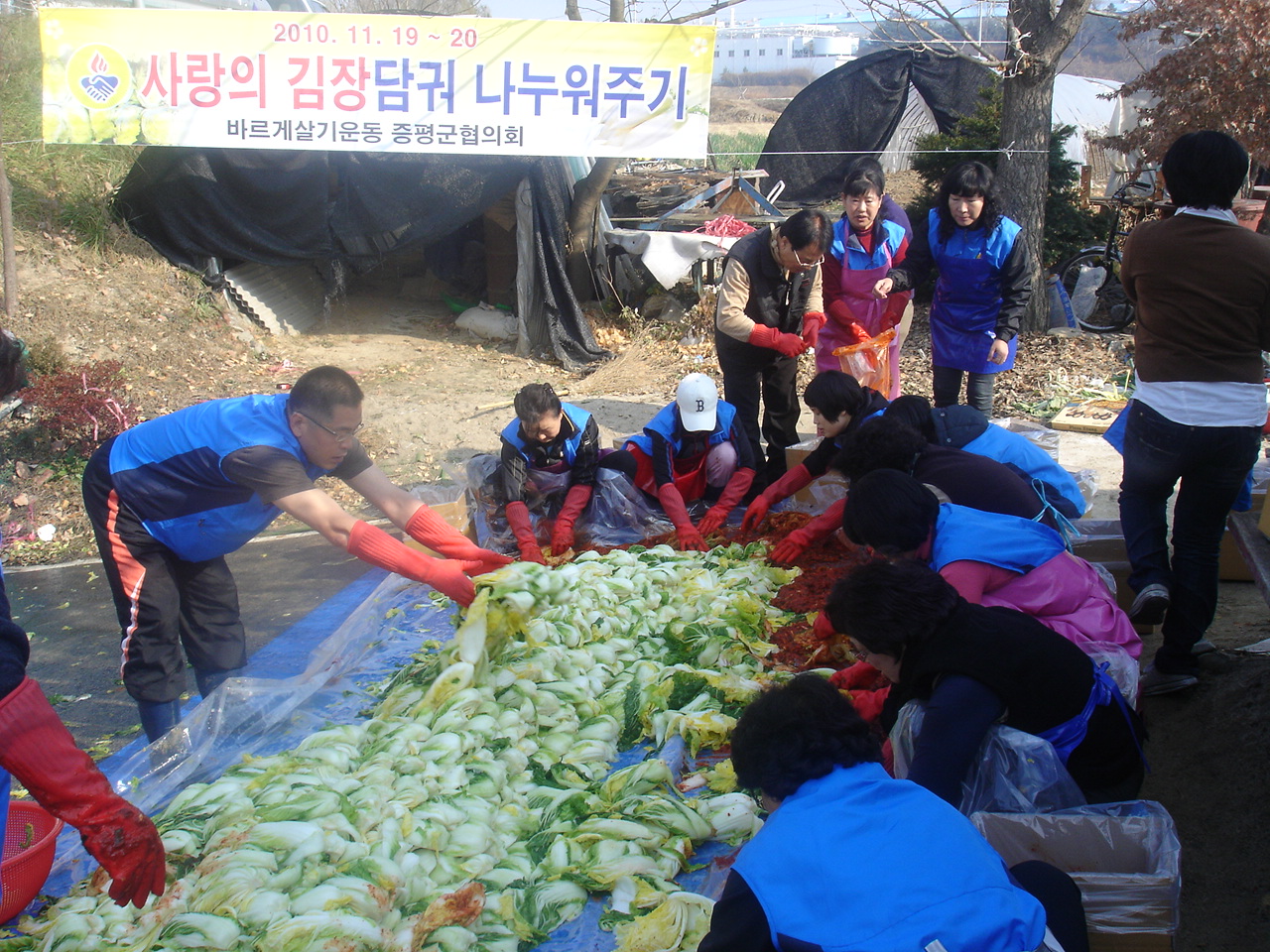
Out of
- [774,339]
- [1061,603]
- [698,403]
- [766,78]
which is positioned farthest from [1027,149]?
[766,78]

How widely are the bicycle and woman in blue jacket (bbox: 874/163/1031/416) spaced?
4354 mm

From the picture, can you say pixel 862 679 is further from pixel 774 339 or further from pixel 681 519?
pixel 774 339

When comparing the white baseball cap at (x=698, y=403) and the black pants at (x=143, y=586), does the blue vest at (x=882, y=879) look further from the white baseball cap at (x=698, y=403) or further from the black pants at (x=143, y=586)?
the white baseball cap at (x=698, y=403)

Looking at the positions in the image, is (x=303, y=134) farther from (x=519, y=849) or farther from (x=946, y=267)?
(x=519, y=849)

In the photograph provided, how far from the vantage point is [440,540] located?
11.6 feet

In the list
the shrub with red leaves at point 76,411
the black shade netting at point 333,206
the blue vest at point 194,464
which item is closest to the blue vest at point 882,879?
the blue vest at point 194,464

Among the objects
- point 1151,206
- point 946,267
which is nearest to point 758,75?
point 1151,206

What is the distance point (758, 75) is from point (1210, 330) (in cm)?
5733

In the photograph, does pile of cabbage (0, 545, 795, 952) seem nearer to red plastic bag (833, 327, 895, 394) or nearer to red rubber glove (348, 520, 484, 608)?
red rubber glove (348, 520, 484, 608)

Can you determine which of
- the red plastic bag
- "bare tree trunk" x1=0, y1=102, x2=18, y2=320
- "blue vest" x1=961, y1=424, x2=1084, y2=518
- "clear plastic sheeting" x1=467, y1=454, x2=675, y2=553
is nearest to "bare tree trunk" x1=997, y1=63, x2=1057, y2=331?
the red plastic bag

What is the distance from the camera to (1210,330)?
3059mm

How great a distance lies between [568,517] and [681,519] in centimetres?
57

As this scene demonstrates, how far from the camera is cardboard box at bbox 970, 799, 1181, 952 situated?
2.01m

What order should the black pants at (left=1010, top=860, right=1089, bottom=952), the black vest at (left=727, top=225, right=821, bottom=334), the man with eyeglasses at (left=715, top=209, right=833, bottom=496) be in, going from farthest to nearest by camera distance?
the black vest at (left=727, top=225, right=821, bottom=334)
the man with eyeglasses at (left=715, top=209, right=833, bottom=496)
the black pants at (left=1010, top=860, right=1089, bottom=952)
